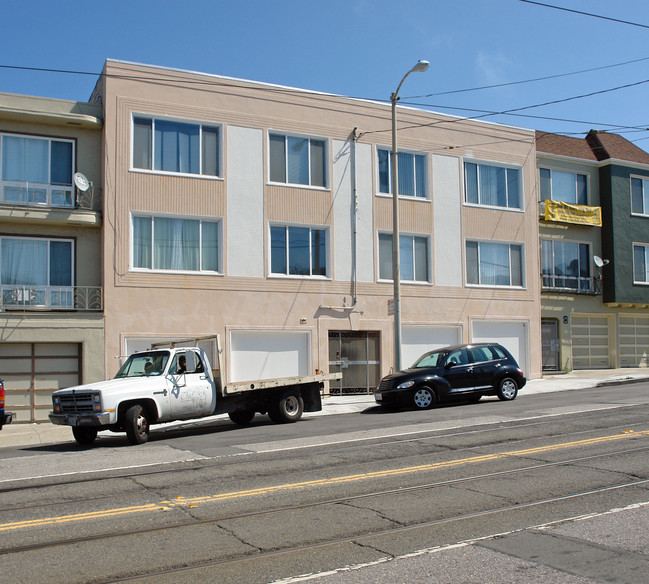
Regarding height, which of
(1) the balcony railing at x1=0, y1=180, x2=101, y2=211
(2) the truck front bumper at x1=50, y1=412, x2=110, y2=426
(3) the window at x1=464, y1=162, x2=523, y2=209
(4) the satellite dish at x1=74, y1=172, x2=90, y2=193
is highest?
(3) the window at x1=464, y1=162, x2=523, y2=209

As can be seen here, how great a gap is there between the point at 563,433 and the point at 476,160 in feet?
54.1

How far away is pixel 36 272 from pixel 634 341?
2514 cm

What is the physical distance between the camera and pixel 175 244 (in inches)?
883

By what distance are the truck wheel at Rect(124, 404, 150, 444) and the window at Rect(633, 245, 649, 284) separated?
2458cm

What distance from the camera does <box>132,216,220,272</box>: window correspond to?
21984 mm

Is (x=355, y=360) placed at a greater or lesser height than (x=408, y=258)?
lesser

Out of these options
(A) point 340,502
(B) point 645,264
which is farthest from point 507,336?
(A) point 340,502

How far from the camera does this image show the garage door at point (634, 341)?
3238cm

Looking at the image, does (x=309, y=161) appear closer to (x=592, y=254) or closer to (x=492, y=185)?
(x=492, y=185)

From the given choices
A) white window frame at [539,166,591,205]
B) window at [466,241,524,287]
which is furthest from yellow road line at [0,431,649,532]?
white window frame at [539,166,591,205]

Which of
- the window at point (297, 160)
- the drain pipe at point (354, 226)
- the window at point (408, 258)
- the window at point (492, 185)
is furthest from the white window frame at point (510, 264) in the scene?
the window at point (297, 160)

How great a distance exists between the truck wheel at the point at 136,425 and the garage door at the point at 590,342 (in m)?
21.6

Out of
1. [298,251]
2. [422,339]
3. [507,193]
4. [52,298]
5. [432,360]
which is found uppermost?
[507,193]

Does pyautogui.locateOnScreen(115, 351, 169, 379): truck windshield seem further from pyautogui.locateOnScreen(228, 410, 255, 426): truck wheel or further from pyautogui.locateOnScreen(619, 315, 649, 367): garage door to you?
pyautogui.locateOnScreen(619, 315, 649, 367): garage door
